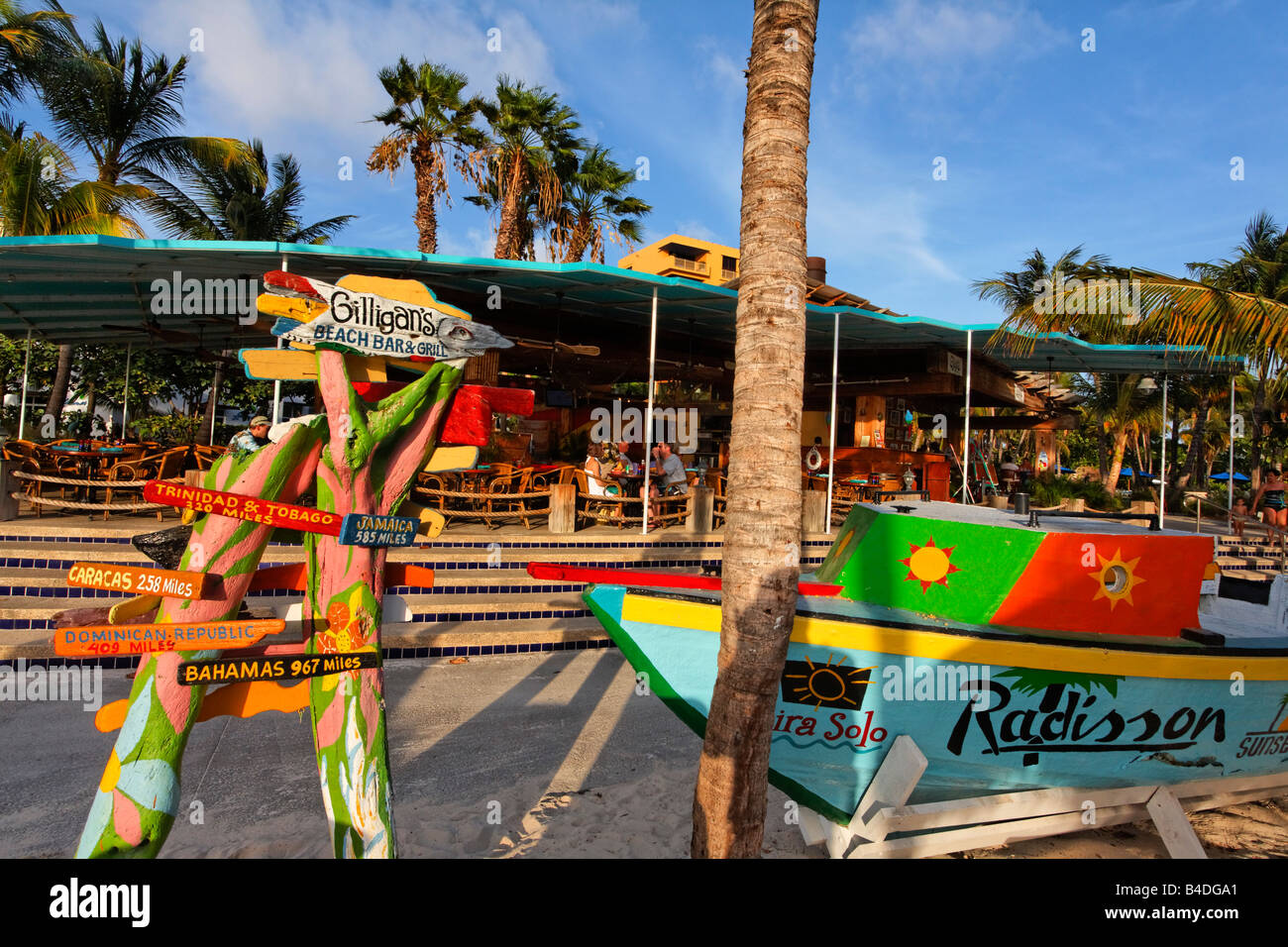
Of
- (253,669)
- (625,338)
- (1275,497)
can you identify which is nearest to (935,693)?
(253,669)

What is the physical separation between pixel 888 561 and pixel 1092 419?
101ft

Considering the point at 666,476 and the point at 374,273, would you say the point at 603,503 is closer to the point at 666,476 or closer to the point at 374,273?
the point at 666,476

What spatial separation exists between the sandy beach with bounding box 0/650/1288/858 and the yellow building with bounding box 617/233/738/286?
24.1m

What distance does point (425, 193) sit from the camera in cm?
1662

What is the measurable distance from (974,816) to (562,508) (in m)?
7.24

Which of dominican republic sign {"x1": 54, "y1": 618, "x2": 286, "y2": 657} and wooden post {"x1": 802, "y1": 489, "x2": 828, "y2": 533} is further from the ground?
dominican republic sign {"x1": 54, "y1": 618, "x2": 286, "y2": 657}

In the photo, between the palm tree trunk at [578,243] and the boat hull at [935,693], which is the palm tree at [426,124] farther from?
the boat hull at [935,693]

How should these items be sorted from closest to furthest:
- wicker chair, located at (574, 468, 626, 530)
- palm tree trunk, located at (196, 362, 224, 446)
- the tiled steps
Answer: the tiled steps, wicker chair, located at (574, 468, 626, 530), palm tree trunk, located at (196, 362, 224, 446)

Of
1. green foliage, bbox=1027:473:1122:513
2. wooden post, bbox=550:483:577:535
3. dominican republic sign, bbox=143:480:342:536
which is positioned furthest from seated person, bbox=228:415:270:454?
green foliage, bbox=1027:473:1122:513

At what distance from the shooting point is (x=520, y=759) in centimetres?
464

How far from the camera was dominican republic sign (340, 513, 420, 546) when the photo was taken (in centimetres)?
268

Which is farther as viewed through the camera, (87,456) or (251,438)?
(87,456)

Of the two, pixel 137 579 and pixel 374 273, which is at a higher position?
pixel 374 273

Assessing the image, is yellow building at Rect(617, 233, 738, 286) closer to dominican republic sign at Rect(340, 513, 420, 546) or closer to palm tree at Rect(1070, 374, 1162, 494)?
palm tree at Rect(1070, 374, 1162, 494)
